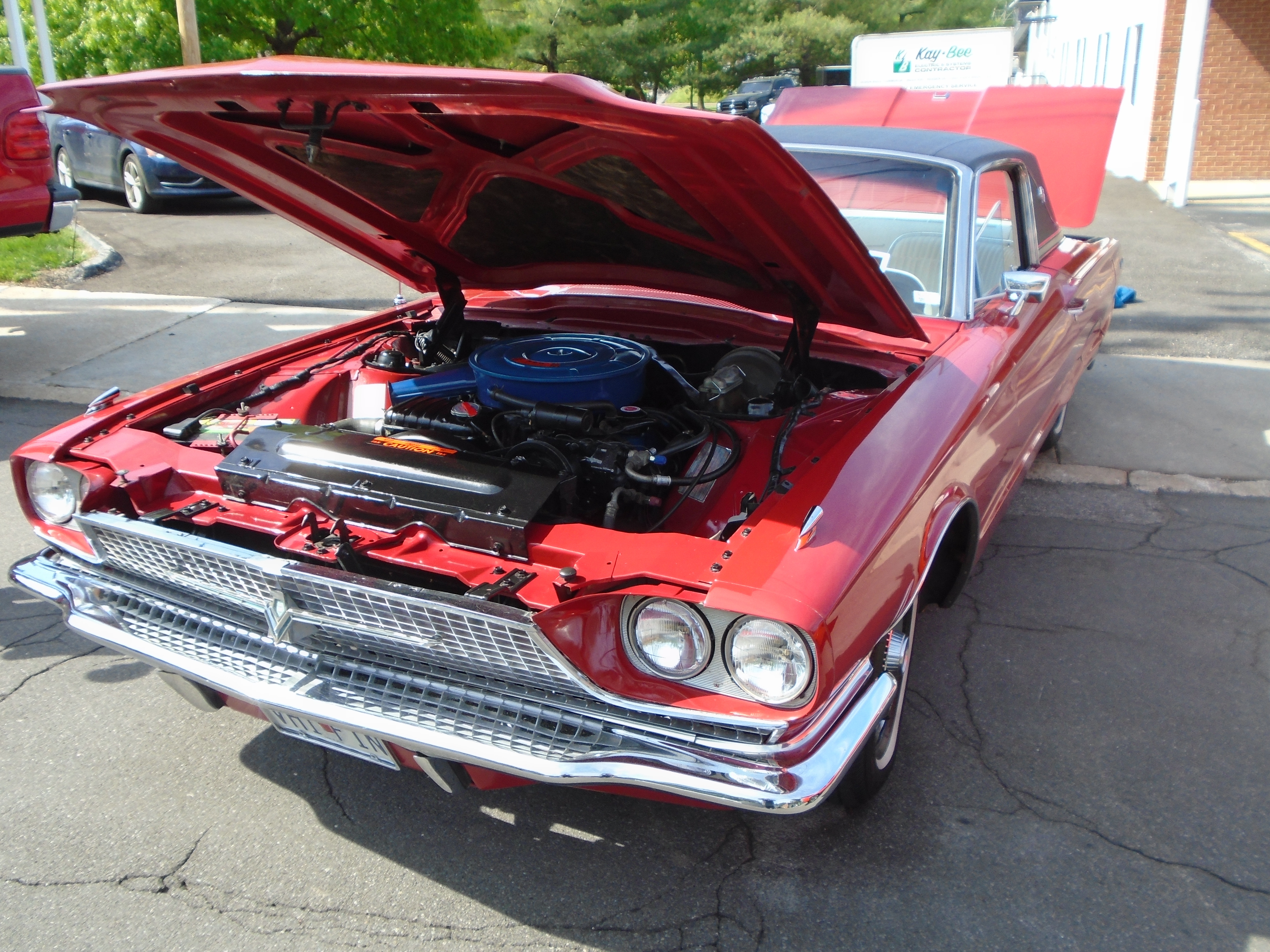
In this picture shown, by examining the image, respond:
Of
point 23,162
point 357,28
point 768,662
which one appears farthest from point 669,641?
point 357,28

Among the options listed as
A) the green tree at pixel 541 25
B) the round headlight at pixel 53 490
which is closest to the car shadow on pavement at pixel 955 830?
the round headlight at pixel 53 490

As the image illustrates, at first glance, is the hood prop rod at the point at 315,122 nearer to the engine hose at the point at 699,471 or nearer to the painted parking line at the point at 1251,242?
the engine hose at the point at 699,471

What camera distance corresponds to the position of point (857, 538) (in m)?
1.94

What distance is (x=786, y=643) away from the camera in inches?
71.1

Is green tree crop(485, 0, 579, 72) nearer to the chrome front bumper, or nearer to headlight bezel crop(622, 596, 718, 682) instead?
the chrome front bumper

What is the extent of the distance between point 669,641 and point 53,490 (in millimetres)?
1725

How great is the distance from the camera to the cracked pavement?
82.4 inches

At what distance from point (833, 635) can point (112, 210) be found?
1305cm

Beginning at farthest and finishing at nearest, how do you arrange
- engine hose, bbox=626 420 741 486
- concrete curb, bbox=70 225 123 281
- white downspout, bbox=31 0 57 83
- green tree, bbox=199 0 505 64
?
1. green tree, bbox=199 0 505 64
2. white downspout, bbox=31 0 57 83
3. concrete curb, bbox=70 225 123 281
4. engine hose, bbox=626 420 741 486

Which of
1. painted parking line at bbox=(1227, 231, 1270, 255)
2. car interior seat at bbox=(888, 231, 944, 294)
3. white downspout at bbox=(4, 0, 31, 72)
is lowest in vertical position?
painted parking line at bbox=(1227, 231, 1270, 255)

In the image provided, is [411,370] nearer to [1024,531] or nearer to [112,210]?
[1024,531]

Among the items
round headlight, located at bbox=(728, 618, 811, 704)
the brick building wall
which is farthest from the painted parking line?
round headlight, located at bbox=(728, 618, 811, 704)

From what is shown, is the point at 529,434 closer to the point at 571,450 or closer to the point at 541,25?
the point at 571,450

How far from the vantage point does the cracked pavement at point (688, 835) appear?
6.87ft
